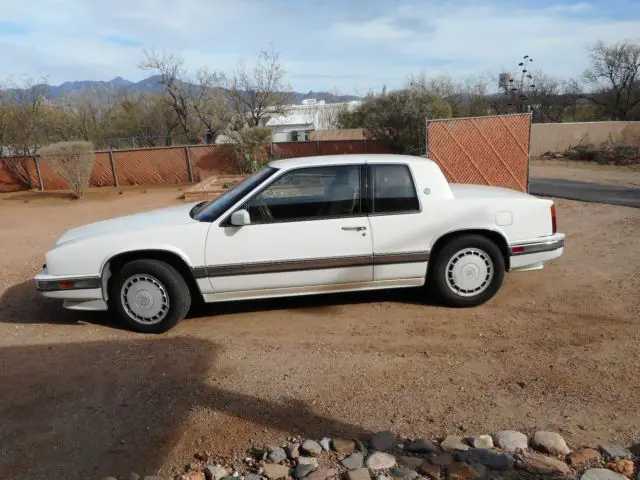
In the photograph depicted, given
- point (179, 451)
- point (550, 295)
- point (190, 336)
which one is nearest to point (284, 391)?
point (179, 451)

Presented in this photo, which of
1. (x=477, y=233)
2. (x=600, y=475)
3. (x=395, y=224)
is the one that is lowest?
(x=600, y=475)

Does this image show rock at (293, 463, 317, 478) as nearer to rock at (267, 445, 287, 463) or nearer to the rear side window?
rock at (267, 445, 287, 463)

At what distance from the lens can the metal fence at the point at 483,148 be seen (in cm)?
1209

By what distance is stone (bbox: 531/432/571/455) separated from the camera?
2.91 meters

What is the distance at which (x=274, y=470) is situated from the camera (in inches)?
112

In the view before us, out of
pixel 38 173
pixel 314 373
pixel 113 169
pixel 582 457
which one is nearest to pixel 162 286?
pixel 314 373

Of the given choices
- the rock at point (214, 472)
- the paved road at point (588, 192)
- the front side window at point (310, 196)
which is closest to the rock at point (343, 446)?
the rock at point (214, 472)

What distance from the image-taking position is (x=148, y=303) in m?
4.86

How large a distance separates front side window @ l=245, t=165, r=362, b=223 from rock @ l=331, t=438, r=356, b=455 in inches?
90.7

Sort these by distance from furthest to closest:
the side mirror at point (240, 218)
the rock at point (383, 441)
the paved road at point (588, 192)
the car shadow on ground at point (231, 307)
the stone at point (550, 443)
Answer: the paved road at point (588, 192) → the car shadow on ground at point (231, 307) → the side mirror at point (240, 218) → the rock at point (383, 441) → the stone at point (550, 443)

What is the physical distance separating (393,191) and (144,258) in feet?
8.08

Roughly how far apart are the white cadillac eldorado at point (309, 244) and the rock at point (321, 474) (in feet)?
7.50

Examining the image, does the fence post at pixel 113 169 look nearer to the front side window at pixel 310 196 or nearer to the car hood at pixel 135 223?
the car hood at pixel 135 223

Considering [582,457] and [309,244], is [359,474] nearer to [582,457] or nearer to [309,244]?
[582,457]
